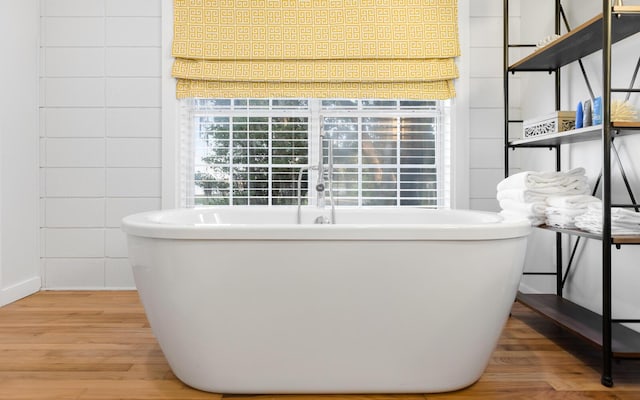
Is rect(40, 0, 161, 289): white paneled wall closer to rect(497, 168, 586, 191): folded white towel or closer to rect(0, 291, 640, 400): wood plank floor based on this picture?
rect(0, 291, 640, 400): wood plank floor

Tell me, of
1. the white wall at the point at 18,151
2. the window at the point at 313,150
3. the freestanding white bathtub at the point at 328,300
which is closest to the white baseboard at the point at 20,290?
the white wall at the point at 18,151

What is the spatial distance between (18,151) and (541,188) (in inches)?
118

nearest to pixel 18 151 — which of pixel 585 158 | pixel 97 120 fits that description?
pixel 97 120

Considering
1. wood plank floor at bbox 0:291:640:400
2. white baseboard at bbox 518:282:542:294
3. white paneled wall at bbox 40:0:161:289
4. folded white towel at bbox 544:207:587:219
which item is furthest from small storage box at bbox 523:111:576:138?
white paneled wall at bbox 40:0:161:289

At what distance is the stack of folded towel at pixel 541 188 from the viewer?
197 centimetres

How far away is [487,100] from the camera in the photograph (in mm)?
2873

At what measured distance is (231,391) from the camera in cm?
149

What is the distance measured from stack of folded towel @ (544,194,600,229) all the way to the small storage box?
12.8 inches

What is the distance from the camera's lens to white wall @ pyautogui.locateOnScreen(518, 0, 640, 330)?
186cm

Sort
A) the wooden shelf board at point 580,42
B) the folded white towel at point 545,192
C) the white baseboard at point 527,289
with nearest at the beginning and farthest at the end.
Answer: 1. the wooden shelf board at point 580,42
2. the folded white towel at point 545,192
3. the white baseboard at point 527,289

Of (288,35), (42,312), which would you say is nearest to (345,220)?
→ (288,35)

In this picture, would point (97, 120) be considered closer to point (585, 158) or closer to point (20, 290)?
point (20, 290)

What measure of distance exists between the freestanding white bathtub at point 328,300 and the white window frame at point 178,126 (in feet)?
4.55

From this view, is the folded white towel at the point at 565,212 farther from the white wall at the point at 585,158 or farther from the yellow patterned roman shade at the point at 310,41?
the yellow patterned roman shade at the point at 310,41
